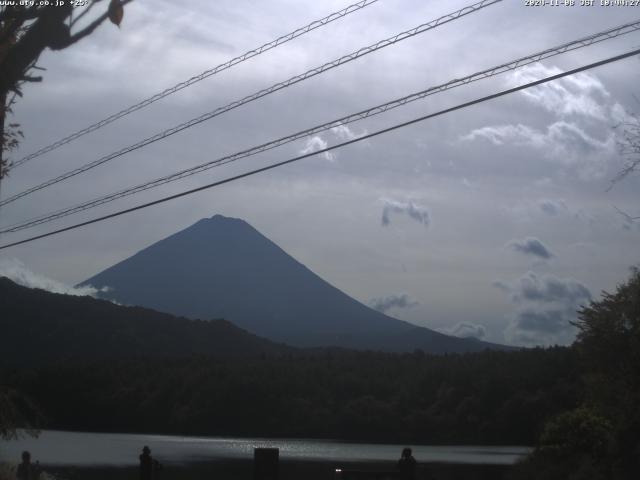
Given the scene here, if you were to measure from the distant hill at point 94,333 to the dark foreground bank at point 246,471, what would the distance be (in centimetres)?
7277

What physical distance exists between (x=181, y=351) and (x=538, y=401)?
81070 millimetres

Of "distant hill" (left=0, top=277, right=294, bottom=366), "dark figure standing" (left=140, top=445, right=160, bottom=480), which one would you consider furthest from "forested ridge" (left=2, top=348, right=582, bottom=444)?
"dark figure standing" (left=140, top=445, right=160, bottom=480)

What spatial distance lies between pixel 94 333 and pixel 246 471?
97696 millimetres

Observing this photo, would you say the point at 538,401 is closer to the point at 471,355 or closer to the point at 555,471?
the point at 471,355

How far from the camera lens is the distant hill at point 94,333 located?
438 ft

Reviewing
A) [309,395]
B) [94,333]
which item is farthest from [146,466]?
[94,333]

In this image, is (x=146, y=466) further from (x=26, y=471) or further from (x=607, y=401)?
(x=607, y=401)

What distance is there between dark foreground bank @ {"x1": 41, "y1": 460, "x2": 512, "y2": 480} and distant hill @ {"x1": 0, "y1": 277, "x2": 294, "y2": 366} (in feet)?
239

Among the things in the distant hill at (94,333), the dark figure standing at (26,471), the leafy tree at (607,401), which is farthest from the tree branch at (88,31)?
the distant hill at (94,333)

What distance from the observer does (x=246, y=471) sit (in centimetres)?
5150

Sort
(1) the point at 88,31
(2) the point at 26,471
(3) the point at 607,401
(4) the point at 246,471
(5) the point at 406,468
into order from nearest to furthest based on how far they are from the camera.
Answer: (1) the point at 88,31, (5) the point at 406,468, (2) the point at 26,471, (3) the point at 607,401, (4) the point at 246,471

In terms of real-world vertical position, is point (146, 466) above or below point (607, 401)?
below

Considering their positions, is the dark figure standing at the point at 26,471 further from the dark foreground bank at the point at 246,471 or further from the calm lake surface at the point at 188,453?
the calm lake surface at the point at 188,453

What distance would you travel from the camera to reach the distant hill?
438 feet
